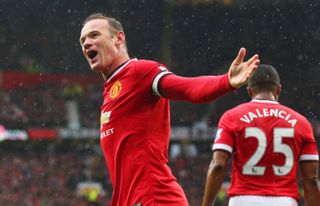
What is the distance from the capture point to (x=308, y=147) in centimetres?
402

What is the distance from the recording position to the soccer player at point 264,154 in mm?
3939

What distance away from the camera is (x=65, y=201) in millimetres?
20203

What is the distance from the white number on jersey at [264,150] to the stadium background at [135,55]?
57.6 ft

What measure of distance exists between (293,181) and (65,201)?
16720 millimetres

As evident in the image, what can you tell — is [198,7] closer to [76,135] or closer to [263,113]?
[76,135]

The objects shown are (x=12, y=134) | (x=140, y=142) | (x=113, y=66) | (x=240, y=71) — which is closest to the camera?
(x=240, y=71)

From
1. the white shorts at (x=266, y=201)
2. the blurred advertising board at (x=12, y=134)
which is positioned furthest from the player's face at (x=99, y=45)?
the blurred advertising board at (x=12, y=134)

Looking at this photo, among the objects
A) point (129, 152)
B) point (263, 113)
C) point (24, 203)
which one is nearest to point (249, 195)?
point (263, 113)

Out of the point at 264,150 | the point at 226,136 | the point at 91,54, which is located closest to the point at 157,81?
the point at 91,54

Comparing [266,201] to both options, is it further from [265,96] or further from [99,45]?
[99,45]

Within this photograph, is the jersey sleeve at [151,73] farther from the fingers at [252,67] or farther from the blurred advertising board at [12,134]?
the blurred advertising board at [12,134]

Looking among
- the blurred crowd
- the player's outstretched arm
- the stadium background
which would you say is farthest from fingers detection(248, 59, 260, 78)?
the blurred crowd

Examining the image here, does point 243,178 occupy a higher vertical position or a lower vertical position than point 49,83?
lower

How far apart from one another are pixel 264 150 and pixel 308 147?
0.90 feet
